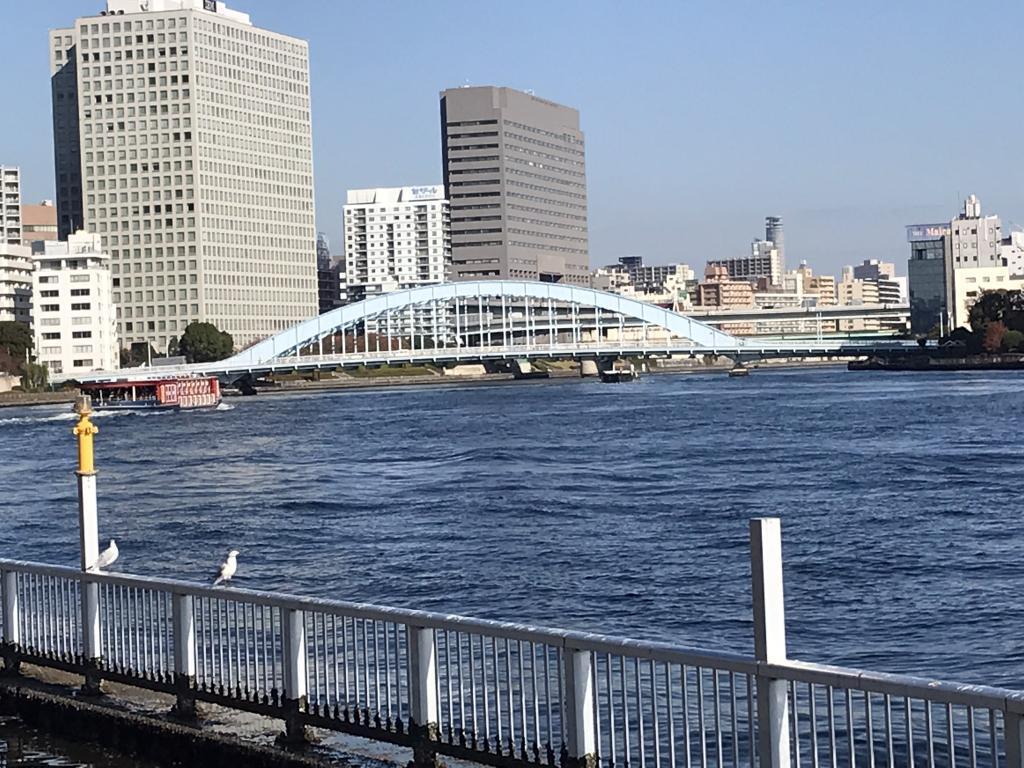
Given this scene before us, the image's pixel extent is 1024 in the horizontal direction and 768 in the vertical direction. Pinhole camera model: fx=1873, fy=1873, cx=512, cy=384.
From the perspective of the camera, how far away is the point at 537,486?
36.9 m

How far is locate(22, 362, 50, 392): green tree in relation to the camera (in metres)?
123

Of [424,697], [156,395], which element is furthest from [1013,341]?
[424,697]

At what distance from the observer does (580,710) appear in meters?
8.22

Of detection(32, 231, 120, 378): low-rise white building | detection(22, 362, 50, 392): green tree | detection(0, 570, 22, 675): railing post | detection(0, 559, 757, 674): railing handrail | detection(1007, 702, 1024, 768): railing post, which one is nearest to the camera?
detection(1007, 702, 1024, 768): railing post

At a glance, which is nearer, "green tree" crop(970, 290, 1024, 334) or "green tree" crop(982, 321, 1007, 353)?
"green tree" crop(982, 321, 1007, 353)

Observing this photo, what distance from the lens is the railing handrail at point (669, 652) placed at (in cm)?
686

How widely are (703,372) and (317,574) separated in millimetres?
155734

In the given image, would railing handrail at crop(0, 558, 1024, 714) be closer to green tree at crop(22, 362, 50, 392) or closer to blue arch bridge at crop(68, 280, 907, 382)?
blue arch bridge at crop(68, 280, 907, 382)

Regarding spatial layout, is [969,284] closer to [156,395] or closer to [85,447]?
[156,395]

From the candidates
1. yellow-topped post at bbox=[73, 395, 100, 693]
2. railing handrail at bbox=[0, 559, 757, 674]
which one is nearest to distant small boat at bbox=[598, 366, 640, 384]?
yellow-topped post at bbox=[73, 395, 100, 693]

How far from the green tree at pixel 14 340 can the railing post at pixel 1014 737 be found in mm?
123150

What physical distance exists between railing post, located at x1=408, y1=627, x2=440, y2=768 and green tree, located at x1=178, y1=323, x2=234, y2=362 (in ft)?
465

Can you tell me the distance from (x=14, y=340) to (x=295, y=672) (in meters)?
120

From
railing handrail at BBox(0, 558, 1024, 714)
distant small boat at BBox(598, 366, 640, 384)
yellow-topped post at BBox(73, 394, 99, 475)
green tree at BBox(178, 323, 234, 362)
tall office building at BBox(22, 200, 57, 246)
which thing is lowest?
distant small boat at BBox(598, 366, 640, 384)
